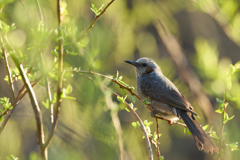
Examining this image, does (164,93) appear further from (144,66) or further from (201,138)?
(201,138)

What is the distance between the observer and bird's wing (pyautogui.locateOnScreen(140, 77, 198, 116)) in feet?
12.6

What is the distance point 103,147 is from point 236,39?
1081 millimetres

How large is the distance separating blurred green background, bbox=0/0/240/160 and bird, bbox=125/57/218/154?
0.73 feet

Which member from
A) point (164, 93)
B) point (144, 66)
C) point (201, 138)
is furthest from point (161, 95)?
point (201, 138)

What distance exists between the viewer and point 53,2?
315cm

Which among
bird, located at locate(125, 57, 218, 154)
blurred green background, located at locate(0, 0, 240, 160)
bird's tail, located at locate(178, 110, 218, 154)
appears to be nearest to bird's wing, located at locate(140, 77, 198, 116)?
bird, located at locate(125, 57, 218, 154)

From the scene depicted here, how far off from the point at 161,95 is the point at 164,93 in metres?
0.05

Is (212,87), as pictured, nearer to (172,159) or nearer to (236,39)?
(236,39)

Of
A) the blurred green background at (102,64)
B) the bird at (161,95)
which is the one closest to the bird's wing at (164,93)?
the bird at (161,95)

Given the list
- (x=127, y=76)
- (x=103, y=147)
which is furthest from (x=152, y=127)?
(x=103, y=147)

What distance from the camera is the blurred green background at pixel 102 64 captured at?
5.45 ft

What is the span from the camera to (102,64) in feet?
8.60

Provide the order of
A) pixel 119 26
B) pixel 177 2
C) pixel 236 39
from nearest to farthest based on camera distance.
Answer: pixel 236 39
pixel 177 2
pixel 119 26

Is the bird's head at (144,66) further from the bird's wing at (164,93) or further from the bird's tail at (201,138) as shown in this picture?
the bird's tail at (201,138)
